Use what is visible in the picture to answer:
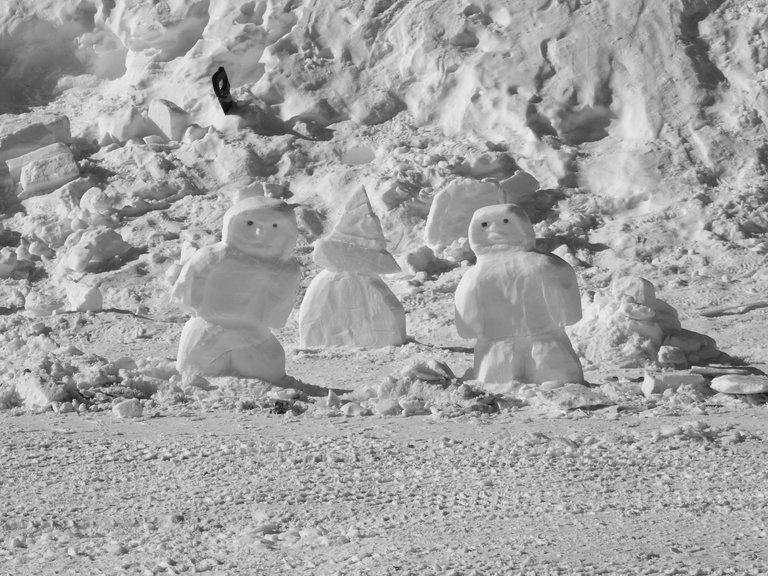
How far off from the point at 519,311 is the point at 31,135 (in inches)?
388

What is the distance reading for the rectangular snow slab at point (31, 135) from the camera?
672 inches

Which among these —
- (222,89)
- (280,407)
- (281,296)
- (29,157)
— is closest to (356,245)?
(281,296)

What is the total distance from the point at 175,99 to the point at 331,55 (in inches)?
80.6

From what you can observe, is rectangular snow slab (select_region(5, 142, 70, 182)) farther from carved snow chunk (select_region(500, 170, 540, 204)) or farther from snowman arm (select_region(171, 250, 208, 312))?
snowman arm (select_region(171, 250, 208, 312))

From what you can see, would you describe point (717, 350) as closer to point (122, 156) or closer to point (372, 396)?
point (372, 396)

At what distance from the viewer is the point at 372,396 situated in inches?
335

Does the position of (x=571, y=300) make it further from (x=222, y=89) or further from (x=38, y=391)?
(x=222, y=89)

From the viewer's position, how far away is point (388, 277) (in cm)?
1405

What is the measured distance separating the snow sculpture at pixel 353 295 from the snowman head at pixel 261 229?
2.08 metres

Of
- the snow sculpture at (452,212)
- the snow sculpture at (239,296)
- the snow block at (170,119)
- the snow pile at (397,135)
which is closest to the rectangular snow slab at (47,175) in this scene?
the snow pile at (397,135)

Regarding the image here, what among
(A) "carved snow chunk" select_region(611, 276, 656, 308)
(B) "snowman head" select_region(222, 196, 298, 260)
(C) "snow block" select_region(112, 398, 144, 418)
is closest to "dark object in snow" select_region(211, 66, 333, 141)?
(A) "carved snow chunk" select_region(611, 276, 656, 308)

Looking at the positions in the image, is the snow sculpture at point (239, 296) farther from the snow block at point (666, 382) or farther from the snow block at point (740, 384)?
the snow block at point (740, 384)

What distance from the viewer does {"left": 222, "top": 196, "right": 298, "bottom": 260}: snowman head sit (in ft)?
30.2

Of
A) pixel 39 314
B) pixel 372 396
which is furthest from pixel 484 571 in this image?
pixel 39 314
